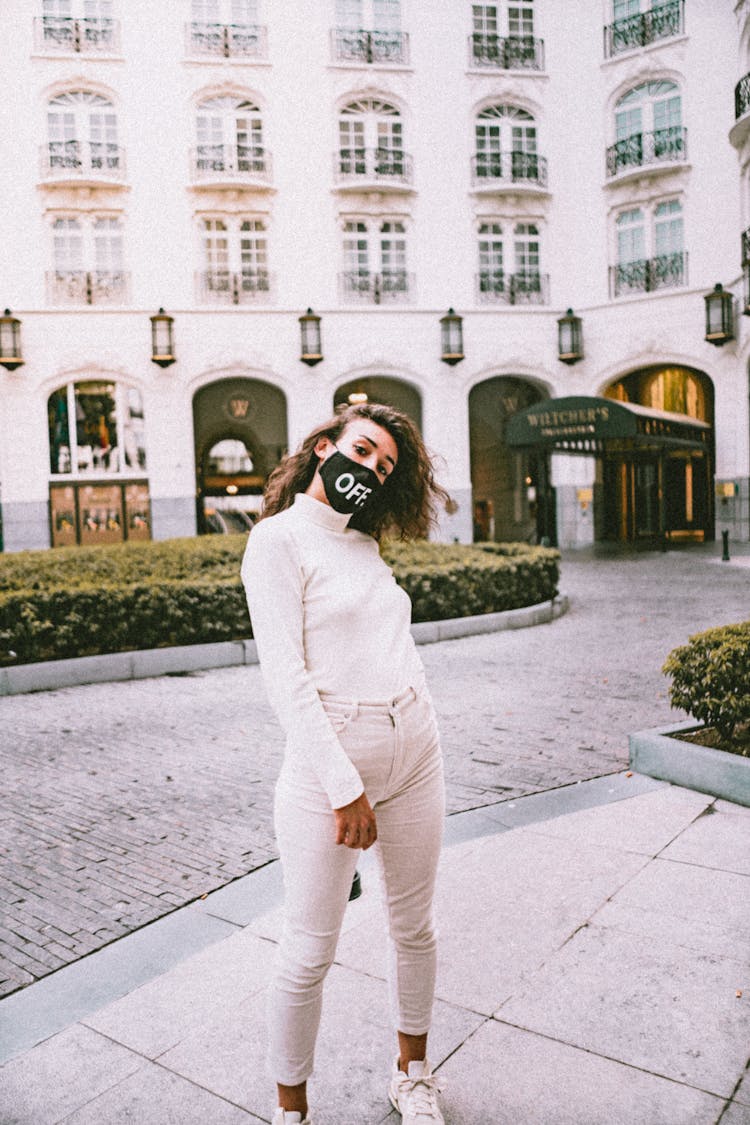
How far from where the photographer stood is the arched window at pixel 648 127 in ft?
77.2

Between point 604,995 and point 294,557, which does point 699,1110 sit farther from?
point 294,557

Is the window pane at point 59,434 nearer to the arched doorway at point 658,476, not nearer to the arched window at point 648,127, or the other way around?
the arched doorway at point 658,476

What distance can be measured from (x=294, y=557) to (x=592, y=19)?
90.8ft

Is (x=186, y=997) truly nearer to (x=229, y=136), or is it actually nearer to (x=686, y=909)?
(x=686, y=909)

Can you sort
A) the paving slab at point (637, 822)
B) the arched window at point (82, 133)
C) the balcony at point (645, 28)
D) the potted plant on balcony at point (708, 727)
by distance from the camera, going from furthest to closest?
the balcony at point (645, 28)
the arched window at point (82, 133)
the potted plant on balcony at point (708, 727)
the paving slab at point (637, 822)

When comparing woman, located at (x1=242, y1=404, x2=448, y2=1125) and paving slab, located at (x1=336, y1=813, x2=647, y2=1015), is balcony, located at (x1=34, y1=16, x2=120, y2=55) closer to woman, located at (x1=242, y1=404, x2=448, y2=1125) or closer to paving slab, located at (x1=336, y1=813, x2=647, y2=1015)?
paving slab, located at (x1=336, y1=813, x2=647, y2=1015)

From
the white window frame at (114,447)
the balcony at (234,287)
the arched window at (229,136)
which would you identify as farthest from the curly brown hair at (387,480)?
the arched window at (229,136)

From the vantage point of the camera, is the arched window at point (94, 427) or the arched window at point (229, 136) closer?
the arched window at point (229, 136)

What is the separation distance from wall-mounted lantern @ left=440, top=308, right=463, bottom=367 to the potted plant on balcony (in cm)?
1958

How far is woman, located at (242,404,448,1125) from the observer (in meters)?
2.13

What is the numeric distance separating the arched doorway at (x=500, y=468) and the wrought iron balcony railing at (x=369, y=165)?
678 cm

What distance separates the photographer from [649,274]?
2408 cm

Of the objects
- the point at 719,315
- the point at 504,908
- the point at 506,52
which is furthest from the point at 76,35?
the point at 504,908

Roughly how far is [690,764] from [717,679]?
0.53m
